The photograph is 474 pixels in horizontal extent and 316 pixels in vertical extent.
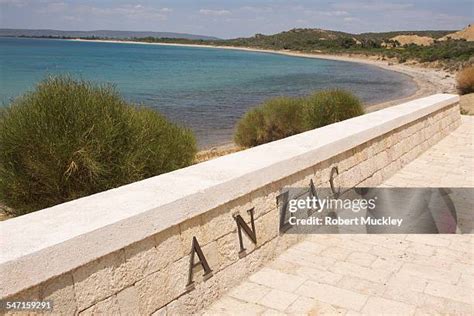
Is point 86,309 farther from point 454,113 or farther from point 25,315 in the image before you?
point 454,113

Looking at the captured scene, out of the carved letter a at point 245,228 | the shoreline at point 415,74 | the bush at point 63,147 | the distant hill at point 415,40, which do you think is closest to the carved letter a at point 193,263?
the carved letter a at point 245,228

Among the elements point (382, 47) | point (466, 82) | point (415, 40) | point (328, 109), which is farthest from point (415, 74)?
point (415, 40)

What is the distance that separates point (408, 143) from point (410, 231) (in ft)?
9.69

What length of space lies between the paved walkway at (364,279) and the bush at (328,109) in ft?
29.4

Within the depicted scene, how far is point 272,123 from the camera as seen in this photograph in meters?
15.2

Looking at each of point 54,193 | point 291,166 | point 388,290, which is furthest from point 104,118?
point 388,290

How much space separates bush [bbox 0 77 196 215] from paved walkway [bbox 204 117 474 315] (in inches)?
→ 94.5

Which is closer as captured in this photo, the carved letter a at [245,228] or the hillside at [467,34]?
the carved letter a at [245,228]

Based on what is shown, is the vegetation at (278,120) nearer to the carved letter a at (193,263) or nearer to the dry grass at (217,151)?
the dry grass at (217,151)

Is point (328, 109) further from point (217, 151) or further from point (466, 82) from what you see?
point (466, 82)

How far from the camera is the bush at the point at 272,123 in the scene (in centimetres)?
1511

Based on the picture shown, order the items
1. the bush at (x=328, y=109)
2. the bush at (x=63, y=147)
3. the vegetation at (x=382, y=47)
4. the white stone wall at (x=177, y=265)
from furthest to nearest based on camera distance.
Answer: the vegetation at (x=382, y=47)
the bush at (x=328, y=109)
the bush at (x=63, y=147)
the white stone wall at (x=177, y=265)

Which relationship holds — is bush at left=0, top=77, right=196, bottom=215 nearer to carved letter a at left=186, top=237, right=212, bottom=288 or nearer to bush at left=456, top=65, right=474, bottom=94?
carved letter a at left=186, top=237, right=212, bottom=288

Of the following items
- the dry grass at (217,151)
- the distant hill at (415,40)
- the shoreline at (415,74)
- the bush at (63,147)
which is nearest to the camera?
the bush at (63,147)
